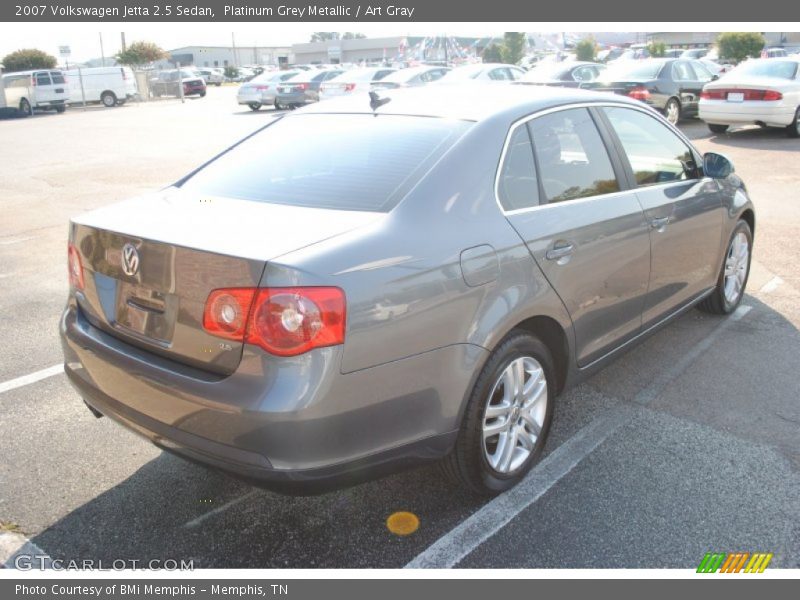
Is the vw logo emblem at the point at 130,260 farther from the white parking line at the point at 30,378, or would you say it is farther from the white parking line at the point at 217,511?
the white parking line at the point at 30,378

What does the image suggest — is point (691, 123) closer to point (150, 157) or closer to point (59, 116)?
point (150, 157)

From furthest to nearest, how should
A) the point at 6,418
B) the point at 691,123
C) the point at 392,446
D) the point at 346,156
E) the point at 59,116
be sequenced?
the point at 59,116 → the point at 691,123 → the point at 6,418 → the point at 346,156 → the point at 392,446

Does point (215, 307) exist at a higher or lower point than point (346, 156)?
lower

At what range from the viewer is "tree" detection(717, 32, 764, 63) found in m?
42.2

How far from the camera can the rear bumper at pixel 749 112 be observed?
545 inches

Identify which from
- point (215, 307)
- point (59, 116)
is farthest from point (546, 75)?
point (59, 116)

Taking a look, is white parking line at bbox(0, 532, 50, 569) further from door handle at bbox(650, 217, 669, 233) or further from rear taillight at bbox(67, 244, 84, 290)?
door handle at bbox(650, 217, 669, 233)

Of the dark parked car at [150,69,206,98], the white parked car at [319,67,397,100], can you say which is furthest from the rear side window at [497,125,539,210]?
the dark parked car at [150,69,206,98]

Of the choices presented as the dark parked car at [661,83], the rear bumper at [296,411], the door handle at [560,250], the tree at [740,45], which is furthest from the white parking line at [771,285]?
the tree at [740,45]

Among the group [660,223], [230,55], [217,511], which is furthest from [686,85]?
[230,55]

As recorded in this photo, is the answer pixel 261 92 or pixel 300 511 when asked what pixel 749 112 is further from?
pixel 261 92

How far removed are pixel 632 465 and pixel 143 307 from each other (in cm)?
226

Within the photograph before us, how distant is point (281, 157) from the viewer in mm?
3434

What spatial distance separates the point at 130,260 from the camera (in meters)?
2.73
